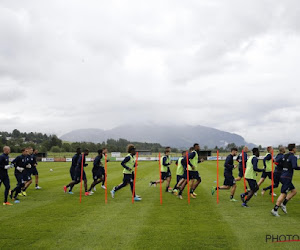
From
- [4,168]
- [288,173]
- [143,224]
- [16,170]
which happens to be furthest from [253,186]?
[16,170]

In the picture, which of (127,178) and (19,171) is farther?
(19,171)

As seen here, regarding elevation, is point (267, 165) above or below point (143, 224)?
above

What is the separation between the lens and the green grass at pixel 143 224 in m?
7.02

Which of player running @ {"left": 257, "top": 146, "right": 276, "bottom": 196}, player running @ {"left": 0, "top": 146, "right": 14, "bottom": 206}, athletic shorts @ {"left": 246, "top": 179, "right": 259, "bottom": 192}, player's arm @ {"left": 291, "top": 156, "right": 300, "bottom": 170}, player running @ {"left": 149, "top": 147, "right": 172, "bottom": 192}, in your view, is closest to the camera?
player's arm @ {"left": 291, "top": 156, "right": 300, "bottom": 170}

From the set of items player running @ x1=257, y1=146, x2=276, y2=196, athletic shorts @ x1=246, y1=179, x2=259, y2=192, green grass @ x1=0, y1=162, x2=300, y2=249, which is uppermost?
player running @ x1=257, y1=146, x2=276, y2=196

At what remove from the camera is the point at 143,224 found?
882 cm

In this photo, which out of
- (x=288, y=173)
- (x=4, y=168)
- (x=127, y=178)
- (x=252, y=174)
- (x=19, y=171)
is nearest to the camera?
(x=288, y=173)

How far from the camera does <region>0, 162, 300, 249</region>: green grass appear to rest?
702cm

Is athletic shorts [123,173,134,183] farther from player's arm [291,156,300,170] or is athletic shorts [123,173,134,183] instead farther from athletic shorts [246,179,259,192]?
player's arm [291,156,300,170]

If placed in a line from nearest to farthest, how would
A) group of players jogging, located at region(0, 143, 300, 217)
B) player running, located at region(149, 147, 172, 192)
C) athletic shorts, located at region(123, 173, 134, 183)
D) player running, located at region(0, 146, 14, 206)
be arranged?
group of players jogging, located at region(0, 143, 300, 217), player running, located at region(0, 146, 14, 206), athletic shorts, located at region(123, 173, 134, 183), player running, located at region(149, 147, 172, 192)

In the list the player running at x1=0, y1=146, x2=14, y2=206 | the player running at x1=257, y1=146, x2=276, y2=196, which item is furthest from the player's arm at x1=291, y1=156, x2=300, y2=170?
the player running at x1=0, y1=146, x2=14, y2=206

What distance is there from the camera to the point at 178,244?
6.89 metres

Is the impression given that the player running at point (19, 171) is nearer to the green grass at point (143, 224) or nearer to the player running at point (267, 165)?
the green grass at point (143, 224)

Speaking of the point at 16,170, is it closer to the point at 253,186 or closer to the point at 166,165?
the point at 166,165
